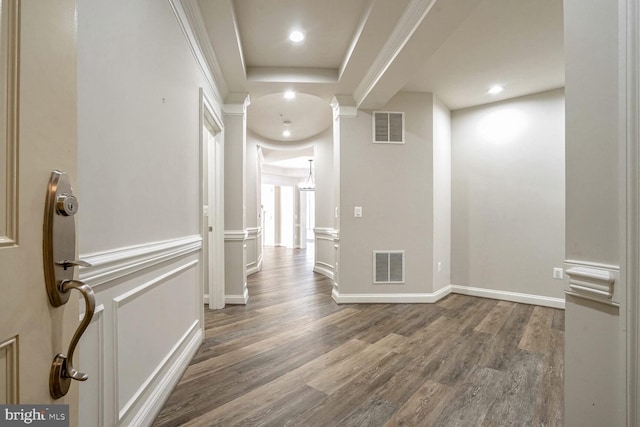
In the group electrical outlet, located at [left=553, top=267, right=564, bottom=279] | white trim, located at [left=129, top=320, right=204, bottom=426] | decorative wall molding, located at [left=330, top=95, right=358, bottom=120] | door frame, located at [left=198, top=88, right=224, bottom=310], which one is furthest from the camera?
decorative wall molding, located at [left=330, top=95, right=358, bottom=120]

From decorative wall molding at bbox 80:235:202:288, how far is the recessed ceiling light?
6.44 ft

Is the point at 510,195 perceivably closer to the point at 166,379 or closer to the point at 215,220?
the point at 215,220

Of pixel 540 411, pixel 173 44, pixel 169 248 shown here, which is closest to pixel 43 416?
pixel 169 248

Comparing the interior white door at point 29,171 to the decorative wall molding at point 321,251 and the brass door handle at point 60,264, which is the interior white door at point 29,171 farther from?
the decorative wall molding at point 321,251

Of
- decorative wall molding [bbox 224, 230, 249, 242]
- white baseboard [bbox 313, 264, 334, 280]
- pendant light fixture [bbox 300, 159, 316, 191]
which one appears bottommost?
white baseboard [bbox 313, 264, 334, 280]

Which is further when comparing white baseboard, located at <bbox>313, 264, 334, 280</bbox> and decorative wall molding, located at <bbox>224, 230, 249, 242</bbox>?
white baseboard, located at <bbox>313, 264, 334, 280</bbox>

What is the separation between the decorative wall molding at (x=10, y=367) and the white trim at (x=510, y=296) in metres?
4.18

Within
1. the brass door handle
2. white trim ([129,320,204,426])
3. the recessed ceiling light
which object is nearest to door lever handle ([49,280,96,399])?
the brass door handle

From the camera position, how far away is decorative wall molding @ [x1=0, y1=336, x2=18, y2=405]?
0.41 metres

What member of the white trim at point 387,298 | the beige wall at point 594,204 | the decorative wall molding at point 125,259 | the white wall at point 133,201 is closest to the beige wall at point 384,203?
the white trim at point 387,298

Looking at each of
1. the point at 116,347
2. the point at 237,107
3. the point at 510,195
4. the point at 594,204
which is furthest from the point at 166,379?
the point at 510,195

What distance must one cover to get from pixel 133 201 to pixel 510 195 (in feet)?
13.0

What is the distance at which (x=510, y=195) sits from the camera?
136 inches

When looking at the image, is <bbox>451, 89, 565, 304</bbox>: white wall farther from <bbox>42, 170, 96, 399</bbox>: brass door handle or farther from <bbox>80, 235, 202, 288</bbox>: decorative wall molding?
<bbox>42, 170, 96, 399</bbox>: brass door handle
